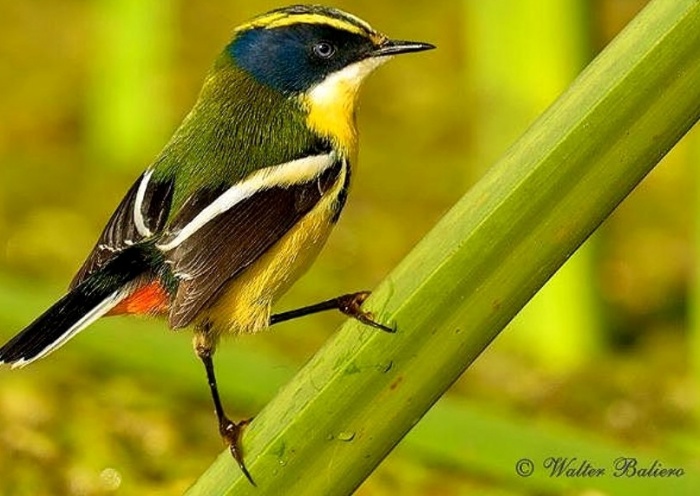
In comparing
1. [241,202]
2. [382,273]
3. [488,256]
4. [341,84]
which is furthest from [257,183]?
[382,273]

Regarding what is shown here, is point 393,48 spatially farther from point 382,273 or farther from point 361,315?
point 382,273

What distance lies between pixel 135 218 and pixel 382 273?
3.29ft

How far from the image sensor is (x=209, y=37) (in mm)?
2643

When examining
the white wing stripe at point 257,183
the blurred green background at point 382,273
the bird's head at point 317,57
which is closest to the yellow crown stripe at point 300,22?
the bird's head at point 317,57

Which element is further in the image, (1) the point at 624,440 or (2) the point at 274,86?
(1) the point at 624,440

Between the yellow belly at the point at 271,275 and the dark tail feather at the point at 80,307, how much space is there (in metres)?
0.06

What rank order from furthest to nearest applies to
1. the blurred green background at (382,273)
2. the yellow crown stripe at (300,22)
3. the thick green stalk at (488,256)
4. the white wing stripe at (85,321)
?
the blurred green background at (382,273) < the yellow crown stripe at (300,22) < the white wing stripe at (85,321) < the thick green stalk at (488,256)

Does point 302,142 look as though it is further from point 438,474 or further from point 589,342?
point 589,342

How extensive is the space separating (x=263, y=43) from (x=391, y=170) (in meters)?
1.22

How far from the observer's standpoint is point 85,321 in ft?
3.03

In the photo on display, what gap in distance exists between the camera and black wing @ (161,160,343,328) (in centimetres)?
94

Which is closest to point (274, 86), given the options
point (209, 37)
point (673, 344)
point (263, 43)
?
point (263, 43)

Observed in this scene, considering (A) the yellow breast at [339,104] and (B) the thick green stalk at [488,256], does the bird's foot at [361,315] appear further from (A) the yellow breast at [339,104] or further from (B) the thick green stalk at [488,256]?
(A) the yellow breast at [339,104]

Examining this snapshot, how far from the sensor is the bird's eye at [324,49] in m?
1.03
